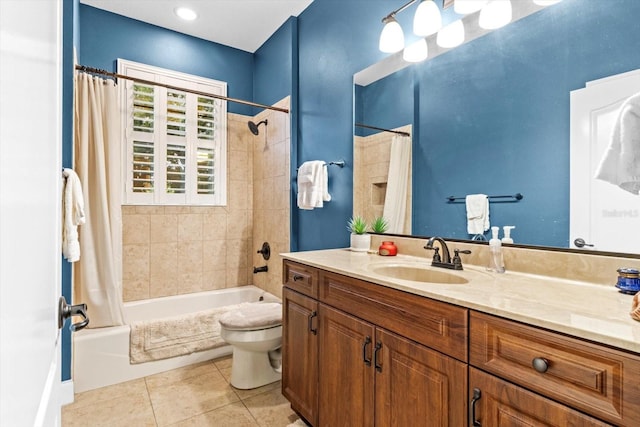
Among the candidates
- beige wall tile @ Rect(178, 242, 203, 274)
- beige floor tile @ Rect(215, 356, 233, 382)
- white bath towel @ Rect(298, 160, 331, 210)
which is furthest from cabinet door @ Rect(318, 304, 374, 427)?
beige wall tile @ Rect(178, 242, 203, 274)

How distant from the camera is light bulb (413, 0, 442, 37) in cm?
163

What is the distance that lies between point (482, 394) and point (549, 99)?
1.12 meters

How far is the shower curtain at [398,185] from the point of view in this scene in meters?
1.89

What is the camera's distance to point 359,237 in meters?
2.04

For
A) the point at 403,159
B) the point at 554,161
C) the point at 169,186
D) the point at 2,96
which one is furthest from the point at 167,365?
the point at 554,161

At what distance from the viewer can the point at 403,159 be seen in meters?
1.91

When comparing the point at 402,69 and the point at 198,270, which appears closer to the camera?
the point at 402,69

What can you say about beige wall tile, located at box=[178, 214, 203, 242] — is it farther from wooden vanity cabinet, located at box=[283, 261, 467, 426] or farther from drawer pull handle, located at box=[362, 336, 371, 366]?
drawer pull handle, located at box=[362, 336, 371, 366]

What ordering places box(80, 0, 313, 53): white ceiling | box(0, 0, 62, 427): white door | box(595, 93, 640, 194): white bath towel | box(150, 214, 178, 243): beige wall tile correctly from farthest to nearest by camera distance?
1. box(150, 214, 178, 243): beige wall tile
2. box(80, 0, 313, 53): white ceiling
3. box(595, 93, 640, 194): white bath towel
4. box(0, 0, 62, 427): white door

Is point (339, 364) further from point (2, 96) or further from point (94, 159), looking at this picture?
point (94, 159)

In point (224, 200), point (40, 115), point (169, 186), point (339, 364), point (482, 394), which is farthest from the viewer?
point (224, 200)

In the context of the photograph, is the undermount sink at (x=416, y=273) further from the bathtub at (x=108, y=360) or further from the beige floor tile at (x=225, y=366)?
the bathtub at (x=108, y=360)

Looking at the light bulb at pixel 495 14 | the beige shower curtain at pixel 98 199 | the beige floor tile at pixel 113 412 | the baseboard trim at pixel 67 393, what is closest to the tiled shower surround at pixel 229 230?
the beige shower curtain at pixel 98 199

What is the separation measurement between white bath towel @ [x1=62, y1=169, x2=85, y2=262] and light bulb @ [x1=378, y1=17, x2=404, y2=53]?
198 centimetres
